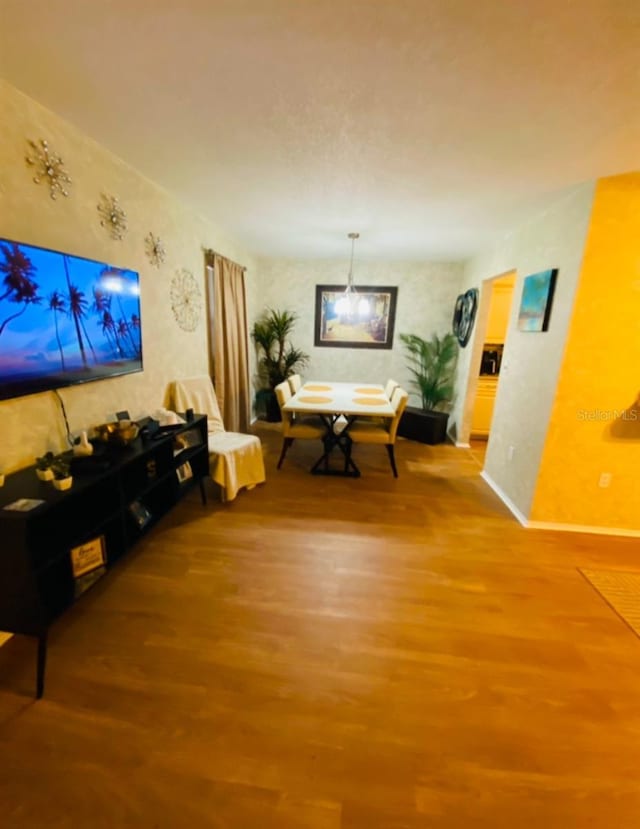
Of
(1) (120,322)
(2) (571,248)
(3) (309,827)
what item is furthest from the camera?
(2) (571,248)

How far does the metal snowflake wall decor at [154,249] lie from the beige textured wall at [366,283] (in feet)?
8.63

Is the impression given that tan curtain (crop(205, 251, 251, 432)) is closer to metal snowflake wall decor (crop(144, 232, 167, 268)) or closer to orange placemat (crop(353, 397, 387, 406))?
metal snowflake wall decor (crop(144, 232, 167, 268))

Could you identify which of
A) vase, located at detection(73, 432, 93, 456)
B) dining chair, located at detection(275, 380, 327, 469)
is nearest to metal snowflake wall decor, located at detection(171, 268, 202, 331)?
dining chair, located at detection(275, 380, 327, 469)

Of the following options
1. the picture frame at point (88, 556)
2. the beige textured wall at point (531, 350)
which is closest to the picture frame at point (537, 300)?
the beige textured wall at point (531, 350)

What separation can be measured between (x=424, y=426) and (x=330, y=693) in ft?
11.4

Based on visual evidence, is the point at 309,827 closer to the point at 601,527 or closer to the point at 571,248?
the point at 601,527

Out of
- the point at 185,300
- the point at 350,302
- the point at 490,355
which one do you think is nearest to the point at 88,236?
the point at 185,300

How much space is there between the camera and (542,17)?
1.02 meters

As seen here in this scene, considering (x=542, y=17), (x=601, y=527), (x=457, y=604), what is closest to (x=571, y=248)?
(x=542, y=17)

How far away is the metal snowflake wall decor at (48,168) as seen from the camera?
1539mm

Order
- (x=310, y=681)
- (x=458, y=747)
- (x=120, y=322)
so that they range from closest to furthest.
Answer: (x=458, y=747)
(x=310, y=681)
(x=120, y=322)

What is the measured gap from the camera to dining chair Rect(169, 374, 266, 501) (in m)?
2.67

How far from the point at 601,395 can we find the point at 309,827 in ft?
8.86

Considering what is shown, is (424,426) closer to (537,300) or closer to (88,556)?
(537,300)
